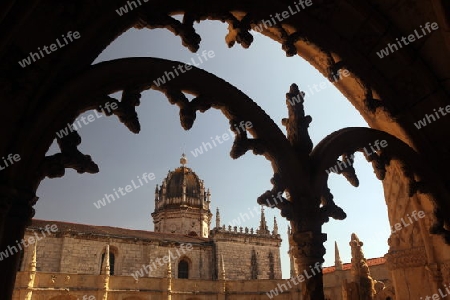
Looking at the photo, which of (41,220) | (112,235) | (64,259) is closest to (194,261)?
(112,235)

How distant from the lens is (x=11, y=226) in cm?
190

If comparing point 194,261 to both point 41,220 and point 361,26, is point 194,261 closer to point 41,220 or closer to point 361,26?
point 41,220

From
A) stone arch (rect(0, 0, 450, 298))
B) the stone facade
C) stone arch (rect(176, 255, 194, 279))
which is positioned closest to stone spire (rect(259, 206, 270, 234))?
the stone facade

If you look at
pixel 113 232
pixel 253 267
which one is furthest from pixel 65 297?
pixel 253 267

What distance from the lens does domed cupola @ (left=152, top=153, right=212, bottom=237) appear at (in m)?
39.3

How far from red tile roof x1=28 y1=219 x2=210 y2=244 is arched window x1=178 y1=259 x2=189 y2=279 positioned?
1915 millimetres

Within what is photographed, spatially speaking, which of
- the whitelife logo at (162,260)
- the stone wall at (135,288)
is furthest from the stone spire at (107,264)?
the whitelife logo at (162,260)

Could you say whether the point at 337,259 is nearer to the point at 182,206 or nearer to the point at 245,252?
the point at 245,252

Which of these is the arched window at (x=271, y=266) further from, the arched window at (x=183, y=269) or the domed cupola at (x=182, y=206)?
the arched window at (x=183, y=269)

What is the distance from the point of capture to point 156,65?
2516 mm

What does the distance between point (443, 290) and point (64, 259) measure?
29.3 m

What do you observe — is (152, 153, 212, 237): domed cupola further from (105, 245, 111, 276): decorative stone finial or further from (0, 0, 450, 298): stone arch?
(0, 0, 450, 298): stone arch

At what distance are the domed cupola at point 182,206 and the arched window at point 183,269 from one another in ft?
15.9

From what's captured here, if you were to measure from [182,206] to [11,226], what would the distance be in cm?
3805
